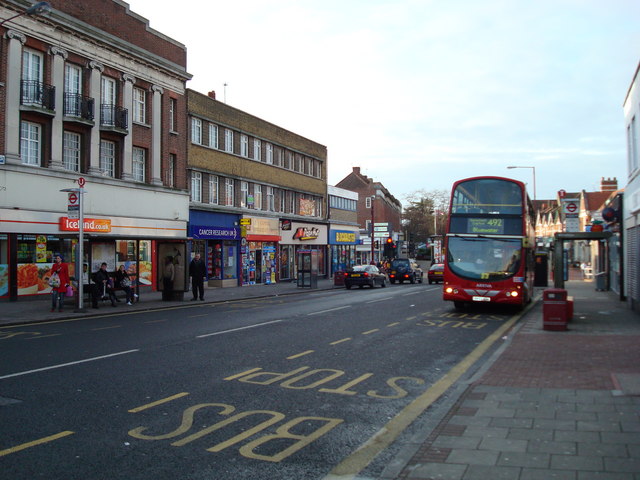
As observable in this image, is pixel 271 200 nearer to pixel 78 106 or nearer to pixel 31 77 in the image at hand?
pixel 78 106

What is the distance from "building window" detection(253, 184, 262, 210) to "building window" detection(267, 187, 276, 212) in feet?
3.53

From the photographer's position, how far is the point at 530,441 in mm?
5125

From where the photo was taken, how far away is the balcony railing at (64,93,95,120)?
23.7m

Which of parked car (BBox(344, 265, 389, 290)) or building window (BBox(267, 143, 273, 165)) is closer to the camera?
parked car (BBox(344, 265, 389, 290))

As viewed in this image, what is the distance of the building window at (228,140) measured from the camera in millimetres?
34812

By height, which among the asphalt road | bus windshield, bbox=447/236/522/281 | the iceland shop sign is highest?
the iceland shop sign

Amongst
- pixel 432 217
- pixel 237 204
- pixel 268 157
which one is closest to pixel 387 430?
pixel 237 204

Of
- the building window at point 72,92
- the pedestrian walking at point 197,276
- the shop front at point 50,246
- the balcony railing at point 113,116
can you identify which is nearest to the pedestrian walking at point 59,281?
the shop front at point 50,246

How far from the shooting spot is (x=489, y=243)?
17594mm

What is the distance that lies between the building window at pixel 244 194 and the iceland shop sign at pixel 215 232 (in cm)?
200

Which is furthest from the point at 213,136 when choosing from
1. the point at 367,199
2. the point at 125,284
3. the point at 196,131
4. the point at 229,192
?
the point at 367,199

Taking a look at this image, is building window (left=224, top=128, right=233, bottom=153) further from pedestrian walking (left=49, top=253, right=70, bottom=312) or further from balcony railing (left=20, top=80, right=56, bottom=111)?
pedestrian walking (left=49, top=253, right=70, bottom=312)

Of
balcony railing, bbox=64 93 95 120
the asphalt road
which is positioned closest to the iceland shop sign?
balcony railing, bbox=64 93 95 120

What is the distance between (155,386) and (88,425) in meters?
1.72
